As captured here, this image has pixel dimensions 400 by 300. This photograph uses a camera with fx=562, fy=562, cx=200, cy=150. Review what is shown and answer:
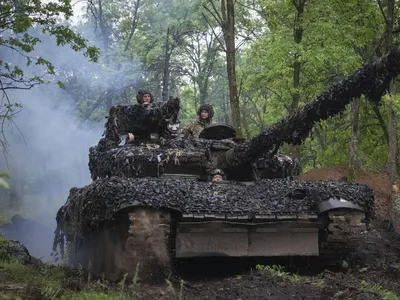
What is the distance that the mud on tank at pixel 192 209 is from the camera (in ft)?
20.7

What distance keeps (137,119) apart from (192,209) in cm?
299

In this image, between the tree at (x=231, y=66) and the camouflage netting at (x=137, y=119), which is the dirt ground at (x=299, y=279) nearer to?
the camouflage netting at (x=137, y=119)

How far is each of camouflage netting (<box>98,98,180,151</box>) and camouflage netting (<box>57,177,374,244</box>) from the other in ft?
5.30

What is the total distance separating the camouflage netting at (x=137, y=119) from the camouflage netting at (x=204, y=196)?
1614 mm

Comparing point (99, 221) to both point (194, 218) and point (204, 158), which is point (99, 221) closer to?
point (194, 218)

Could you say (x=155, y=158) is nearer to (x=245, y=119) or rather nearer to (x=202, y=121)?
(x=202, y=121)

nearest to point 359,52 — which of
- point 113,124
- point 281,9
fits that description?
point 281,9

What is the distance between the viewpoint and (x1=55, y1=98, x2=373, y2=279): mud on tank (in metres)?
6.32

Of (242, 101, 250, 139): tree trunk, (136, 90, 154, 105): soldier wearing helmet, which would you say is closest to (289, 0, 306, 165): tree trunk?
(136, 90, 154, 105): soldier wearing helmet

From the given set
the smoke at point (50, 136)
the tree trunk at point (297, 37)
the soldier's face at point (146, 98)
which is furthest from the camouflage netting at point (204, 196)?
the smoke at point (50, 136)

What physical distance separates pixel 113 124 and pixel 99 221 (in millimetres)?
2533

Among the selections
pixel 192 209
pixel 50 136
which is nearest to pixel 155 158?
pixel 192 209

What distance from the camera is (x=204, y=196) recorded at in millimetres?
6789

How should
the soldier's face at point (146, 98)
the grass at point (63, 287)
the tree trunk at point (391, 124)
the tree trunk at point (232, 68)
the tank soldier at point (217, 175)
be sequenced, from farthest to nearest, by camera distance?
the tree trunk at point (232, 68)
the tree trunk at point (391, 124)
the soldier's face at point (146, 98)
the tank soldier at point (217, 175)
the grass at point (63, 287)
